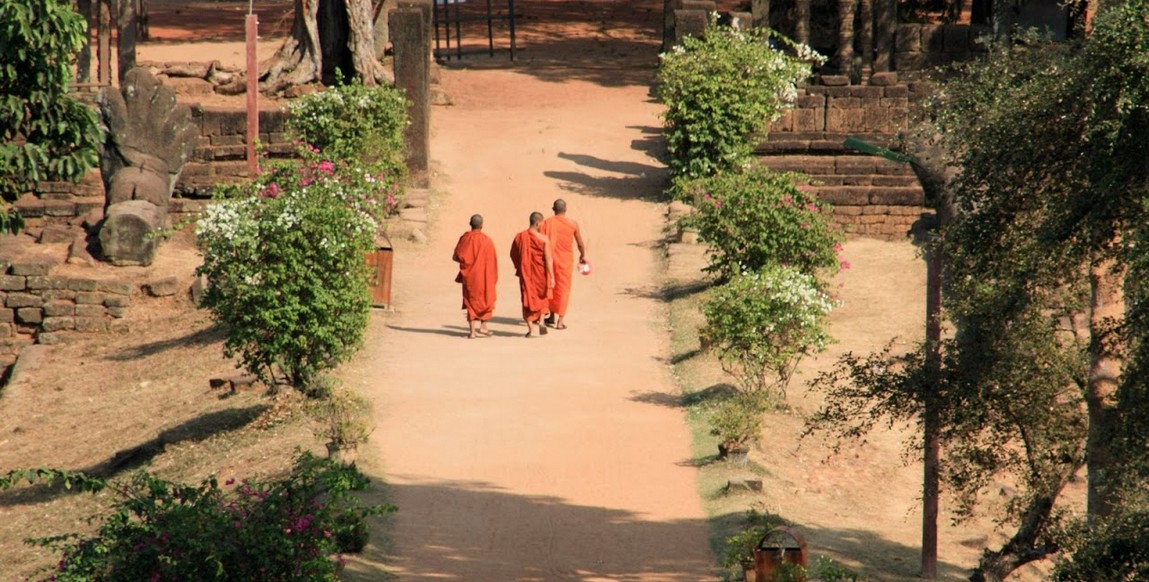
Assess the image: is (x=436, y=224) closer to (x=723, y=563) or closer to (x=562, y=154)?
(x=562, y=154)

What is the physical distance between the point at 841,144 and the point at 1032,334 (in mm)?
10738

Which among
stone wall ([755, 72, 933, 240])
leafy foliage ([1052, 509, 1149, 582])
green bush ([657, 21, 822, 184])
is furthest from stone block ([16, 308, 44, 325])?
leafy foliage ([1052, 509, 1149, 582])

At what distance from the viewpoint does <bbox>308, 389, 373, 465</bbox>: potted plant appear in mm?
11398

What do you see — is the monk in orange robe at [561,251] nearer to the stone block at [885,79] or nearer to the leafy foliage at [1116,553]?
the stone block at [885,79]

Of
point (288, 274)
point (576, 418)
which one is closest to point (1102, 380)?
point (576, 418)

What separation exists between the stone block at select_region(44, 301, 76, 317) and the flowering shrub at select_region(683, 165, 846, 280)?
6750 millimetres

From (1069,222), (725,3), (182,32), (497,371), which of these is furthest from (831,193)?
(182,32)

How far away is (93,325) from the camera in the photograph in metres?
17.7

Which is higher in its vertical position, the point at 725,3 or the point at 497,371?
the point at 725,3

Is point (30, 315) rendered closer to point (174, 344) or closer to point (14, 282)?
point (14, 282)

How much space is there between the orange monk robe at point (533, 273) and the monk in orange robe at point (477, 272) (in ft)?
0.85

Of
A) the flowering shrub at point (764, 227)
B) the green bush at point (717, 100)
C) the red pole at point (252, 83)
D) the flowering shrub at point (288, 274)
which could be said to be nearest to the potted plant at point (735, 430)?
the flowering shrub at point (288, 274)

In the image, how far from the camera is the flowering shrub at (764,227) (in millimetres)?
15250

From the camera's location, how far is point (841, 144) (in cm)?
1941
